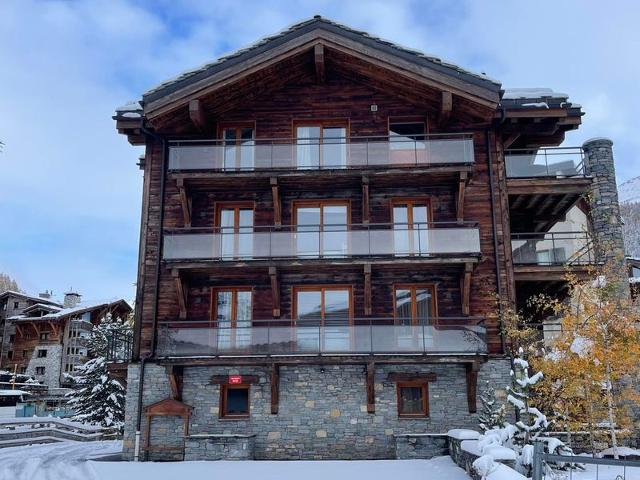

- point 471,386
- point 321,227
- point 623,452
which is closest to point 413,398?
point 471,386

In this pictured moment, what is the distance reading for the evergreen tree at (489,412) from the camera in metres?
14.5

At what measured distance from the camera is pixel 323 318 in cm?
1798

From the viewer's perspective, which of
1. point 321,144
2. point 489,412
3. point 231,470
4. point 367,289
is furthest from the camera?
point 321,144

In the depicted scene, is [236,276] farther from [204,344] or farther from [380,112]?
[380,112]

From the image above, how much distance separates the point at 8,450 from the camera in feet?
66.1

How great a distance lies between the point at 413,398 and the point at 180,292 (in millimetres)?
7483

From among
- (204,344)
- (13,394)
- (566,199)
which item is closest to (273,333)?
(204,344)

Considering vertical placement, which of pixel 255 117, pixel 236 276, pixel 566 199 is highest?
pixel 255 117

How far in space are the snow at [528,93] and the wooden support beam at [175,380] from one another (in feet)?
43.0

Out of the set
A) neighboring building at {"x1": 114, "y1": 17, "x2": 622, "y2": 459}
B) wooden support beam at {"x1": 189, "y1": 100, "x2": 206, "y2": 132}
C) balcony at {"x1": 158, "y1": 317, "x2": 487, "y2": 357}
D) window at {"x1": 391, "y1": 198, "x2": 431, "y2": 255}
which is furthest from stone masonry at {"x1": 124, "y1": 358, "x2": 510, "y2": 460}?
wooden support beam at {"x1": 189, "y1": 100, "x2": 206, "y2": 132}

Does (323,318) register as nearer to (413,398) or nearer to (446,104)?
(413,398)

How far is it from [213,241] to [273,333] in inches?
131

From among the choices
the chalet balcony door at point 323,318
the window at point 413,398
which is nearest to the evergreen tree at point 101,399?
the chalet balcony door at point 323,318

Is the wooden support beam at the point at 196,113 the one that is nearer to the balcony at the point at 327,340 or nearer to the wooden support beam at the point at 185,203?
the wooden support beam at the point at 185,203
